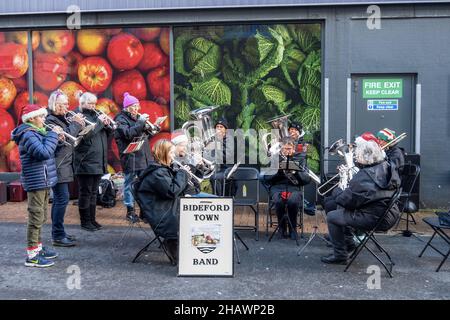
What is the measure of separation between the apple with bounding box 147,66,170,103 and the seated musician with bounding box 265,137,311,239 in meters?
3.35

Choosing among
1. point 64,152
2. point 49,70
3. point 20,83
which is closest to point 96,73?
point 49,70

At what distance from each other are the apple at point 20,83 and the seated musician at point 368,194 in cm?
705

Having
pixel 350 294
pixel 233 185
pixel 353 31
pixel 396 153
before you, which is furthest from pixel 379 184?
pixel 353 31

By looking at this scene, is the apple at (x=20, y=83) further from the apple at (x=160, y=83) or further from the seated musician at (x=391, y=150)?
the seated musician at (x=391, y=150)

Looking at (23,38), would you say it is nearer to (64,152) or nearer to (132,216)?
(64,152)

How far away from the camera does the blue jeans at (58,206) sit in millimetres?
6641

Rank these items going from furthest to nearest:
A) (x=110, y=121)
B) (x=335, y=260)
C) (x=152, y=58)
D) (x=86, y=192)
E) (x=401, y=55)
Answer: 1. (x=152, y=58)
2. (x=401, y=55)
3. (x=110, y=121)
4. (x=86, y=192)
5. (x=335, y=260)

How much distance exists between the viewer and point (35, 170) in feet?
19.2

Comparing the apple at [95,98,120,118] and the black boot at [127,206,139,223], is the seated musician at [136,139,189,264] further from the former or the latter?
the apple at [95,98,120,118]

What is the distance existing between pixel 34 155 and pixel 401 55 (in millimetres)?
6398

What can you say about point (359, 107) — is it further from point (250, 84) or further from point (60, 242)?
point (60, 242)

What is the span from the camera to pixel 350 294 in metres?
5.09

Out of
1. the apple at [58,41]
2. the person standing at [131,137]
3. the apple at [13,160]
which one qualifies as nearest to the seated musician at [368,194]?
the person standing at [131,137]

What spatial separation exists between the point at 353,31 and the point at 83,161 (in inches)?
203
